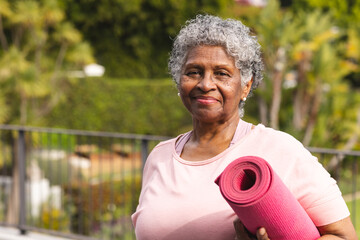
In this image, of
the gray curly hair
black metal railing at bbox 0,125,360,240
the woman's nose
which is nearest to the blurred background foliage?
black metal railing at bbox 0,125,360,240

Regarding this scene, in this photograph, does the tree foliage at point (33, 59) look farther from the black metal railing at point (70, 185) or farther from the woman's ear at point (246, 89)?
the woman's ear at point (246, 89)

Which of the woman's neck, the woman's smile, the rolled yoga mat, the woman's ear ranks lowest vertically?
the rolled yoga mat

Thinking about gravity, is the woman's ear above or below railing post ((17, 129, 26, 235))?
above

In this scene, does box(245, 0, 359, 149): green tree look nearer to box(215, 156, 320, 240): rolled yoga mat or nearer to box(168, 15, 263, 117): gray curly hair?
box(168, 15, 263, 117): gray curly hair

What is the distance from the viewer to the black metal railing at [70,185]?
4.70m

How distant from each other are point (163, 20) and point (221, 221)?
19738 millimetres

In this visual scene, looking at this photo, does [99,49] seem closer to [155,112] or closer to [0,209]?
[155,112]

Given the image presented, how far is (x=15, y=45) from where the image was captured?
11570 mm

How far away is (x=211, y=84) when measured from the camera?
1606 millimetres

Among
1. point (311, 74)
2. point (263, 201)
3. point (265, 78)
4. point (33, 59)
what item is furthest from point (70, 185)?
point (33, 59)

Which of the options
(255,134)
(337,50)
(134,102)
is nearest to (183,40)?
(255,134)

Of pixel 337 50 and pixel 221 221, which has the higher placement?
pixel 337 50

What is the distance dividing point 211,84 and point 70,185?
3714mm

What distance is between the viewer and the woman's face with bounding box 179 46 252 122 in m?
1.60
